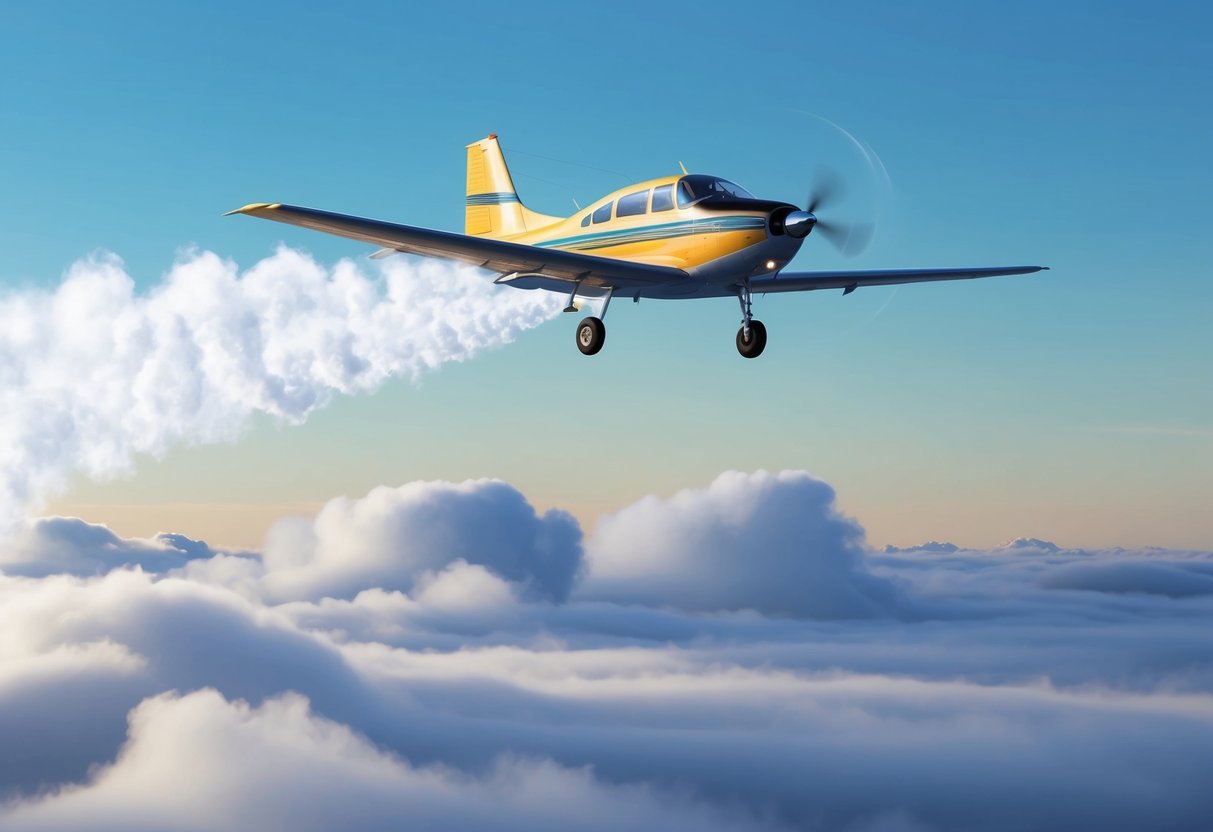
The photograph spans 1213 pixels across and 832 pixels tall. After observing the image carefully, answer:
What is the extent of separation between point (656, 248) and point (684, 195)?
1724 mm

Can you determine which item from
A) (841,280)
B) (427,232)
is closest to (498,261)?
(427,232)

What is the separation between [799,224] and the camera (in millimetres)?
28922

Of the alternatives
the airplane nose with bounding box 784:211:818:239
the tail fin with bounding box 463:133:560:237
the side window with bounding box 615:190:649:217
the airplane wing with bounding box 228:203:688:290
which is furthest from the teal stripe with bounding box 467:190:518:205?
the airplane nose with bounding box 784:211:818:239

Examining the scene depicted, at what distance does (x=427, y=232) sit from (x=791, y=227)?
9.89 metres

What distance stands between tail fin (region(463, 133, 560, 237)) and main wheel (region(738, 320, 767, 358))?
45.6 feet

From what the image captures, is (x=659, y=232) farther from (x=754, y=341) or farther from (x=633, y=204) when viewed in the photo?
(x=754, y=341)

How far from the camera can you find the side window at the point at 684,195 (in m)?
30.6

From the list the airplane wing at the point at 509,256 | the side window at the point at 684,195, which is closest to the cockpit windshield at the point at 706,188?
the side window at the point at 684,195

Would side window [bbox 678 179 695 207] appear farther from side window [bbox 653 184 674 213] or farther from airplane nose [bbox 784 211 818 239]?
airplane nose [bbox 784 211 818 239]

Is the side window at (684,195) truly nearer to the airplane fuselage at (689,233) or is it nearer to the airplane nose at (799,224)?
the airplane fuselage at (689,233)

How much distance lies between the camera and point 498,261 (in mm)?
30188

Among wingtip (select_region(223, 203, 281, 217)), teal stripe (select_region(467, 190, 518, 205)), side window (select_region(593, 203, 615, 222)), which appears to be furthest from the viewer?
teal stripe (select_region(467, 190, 518, 205))

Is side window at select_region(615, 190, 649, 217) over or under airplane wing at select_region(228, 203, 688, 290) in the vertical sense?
over

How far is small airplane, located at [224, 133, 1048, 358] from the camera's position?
29.1 meters
